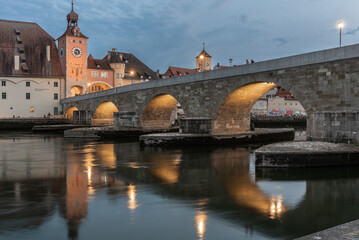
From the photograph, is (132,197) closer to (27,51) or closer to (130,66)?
(27,51)

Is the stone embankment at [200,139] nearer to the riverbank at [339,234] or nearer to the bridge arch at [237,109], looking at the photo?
the bridge arch at [237,109]

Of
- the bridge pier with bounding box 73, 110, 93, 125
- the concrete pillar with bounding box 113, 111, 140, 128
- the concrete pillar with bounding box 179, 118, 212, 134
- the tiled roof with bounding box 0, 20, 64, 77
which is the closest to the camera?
the concrete pillar with bounding box 179, 118, 212, 134

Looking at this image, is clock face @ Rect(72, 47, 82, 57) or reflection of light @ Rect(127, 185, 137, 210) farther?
clock face @ Rect(72, 47, 82, 57)

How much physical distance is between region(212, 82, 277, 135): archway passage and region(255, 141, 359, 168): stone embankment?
7.16m

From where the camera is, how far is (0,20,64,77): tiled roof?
46.8m

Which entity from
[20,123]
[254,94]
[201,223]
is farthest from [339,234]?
[20,123]

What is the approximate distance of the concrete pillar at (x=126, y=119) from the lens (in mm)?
28750

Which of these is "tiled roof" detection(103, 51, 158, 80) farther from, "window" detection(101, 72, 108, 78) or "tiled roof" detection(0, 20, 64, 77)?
"tiled roof" detection(0, 20, 64, 77)

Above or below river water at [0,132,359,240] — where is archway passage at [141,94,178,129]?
above

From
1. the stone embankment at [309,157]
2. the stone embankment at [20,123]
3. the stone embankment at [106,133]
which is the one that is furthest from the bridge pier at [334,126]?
the stone embankment at [20,123]

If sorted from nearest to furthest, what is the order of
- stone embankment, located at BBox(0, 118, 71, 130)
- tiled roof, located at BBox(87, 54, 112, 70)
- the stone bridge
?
1. the stone bridge
2. stone embankment, located at BBox(0, 118, 71, 130)
3. tiled roof, located at BBox(87, 54, 112, 70)

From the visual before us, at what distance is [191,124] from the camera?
67.7 ft

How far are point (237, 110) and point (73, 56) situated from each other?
35816 mm

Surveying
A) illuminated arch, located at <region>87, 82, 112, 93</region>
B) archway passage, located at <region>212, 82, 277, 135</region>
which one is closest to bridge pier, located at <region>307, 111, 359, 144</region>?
archway passage, located at <region>212, 82, 277, 135</region>
